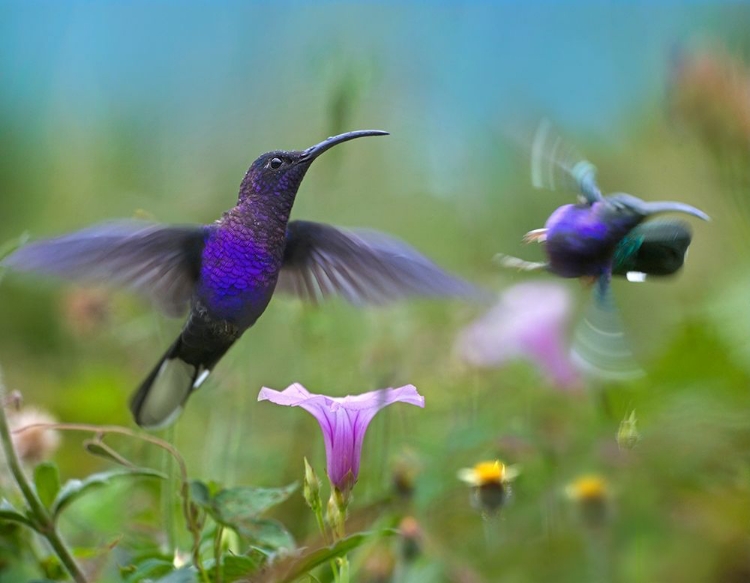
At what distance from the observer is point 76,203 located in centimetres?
243

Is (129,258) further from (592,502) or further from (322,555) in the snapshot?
(592,502)

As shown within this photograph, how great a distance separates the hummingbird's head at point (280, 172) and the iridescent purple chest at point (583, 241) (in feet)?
0.42

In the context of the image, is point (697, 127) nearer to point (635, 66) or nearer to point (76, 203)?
point (76, 203)

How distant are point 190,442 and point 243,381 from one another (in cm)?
39

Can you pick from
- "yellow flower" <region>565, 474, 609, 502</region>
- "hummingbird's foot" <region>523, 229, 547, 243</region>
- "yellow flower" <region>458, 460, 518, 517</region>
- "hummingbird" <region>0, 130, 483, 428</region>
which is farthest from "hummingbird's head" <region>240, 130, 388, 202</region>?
"yellow flower" <region>565, 474, 609, 502</region>

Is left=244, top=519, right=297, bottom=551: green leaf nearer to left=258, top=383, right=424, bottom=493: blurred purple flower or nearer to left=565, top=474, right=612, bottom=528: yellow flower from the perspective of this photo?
left=258, top=383, right=424, bottom=493: blurred purple flower

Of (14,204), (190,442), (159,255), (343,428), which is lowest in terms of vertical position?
(190,442)

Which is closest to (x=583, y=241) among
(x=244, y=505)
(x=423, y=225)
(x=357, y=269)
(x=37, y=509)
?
(x=357, y=269)

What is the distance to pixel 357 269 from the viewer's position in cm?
65

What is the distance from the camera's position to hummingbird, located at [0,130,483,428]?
60 centimetres

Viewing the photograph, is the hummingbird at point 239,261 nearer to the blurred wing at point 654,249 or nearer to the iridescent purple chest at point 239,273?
the iridescent purple chest at point 239,273

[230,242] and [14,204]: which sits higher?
[230,242]

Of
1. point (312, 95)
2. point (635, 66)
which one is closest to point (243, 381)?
point (312, 95)

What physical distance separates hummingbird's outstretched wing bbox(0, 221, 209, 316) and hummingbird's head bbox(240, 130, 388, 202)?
6 cm
